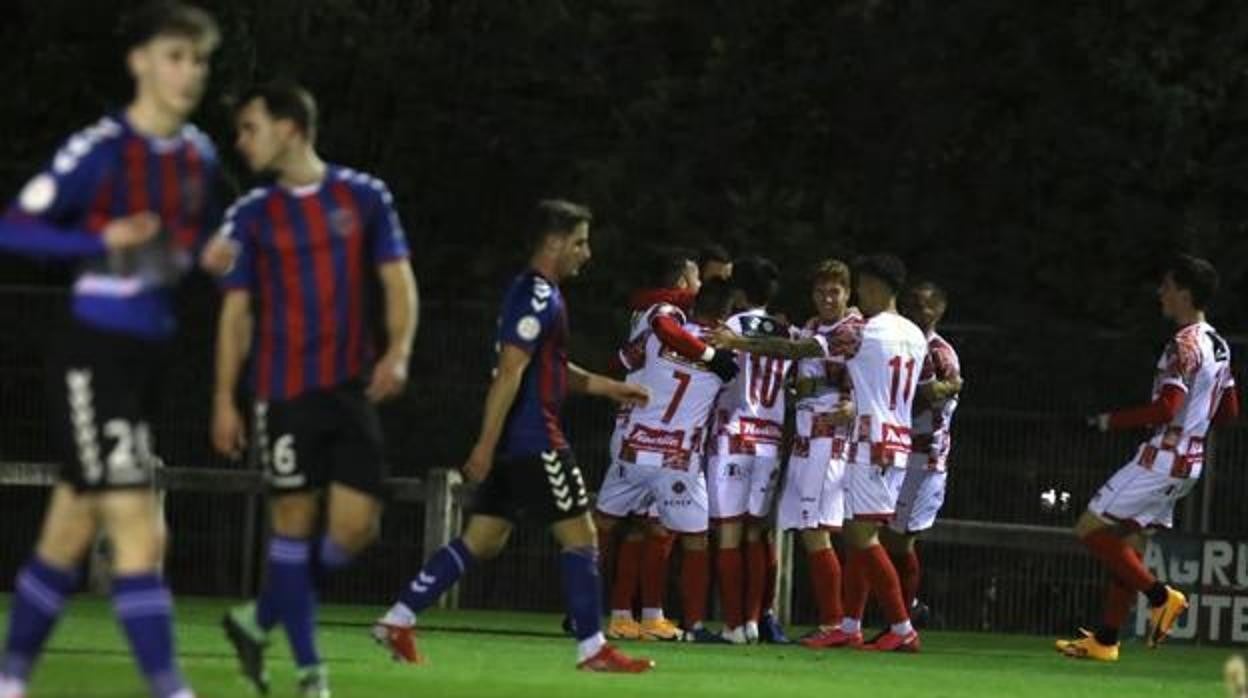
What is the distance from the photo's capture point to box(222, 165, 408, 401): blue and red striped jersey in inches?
Answer: 511

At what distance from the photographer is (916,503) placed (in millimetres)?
21359

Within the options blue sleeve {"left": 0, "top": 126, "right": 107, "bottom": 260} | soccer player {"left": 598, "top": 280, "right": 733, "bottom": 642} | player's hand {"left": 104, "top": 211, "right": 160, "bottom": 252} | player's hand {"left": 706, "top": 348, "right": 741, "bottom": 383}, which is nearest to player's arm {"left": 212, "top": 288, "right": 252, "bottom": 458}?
blue sleeve {"left": 0, "top": 126, "right": 107, "bottom": 260}

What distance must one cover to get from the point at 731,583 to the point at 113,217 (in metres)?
9.58

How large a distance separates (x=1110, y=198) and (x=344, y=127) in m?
6.74

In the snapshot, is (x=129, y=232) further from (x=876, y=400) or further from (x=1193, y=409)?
(x=1193, y=409)

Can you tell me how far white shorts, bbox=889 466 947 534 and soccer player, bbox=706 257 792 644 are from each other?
881 millimetres

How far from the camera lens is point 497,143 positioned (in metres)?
30.7

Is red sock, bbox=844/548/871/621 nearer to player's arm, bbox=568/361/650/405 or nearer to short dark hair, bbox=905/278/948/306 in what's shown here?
short dark hair, bbox=905/278/948/306

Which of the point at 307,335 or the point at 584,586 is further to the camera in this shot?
the point at 584,586

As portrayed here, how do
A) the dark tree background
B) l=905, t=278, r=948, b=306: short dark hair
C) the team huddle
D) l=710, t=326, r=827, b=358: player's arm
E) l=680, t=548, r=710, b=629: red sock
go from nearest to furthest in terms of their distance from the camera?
the team huddle, l=710, t=326, r=827, b=358: player's arm, l=680, t=548, r=710, b=629: red sock, l=905, t=278, r=948, b=306: short dark hair, the dark tree background

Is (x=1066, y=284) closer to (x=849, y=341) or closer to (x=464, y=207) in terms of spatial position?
(x=464, y=207)

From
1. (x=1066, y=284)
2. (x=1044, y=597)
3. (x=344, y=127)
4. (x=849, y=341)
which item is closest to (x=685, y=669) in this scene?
(x=849, y=341)

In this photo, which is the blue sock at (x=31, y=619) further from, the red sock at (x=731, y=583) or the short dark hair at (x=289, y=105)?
the red sock at (x=731, y=583)

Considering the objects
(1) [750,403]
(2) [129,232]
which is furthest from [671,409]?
(2) [129,232]
